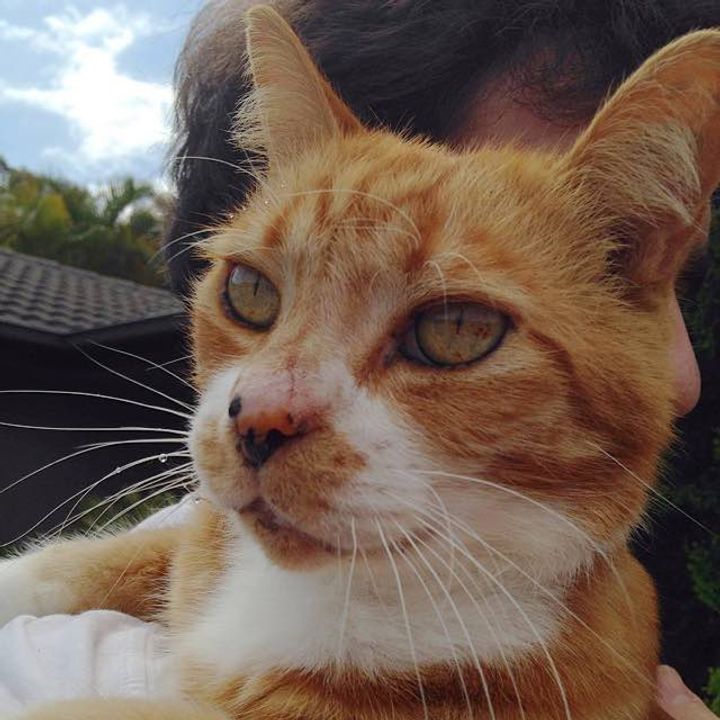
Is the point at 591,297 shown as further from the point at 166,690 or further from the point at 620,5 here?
the point at 166,690

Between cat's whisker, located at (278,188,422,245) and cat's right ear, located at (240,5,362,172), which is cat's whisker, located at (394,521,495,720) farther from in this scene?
cat's right ear, located at (240,5,362,172)

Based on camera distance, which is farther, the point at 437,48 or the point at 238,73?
the point at 238,73

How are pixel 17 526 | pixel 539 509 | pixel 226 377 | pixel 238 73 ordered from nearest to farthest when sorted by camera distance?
→ pixel 539 509 → pixel 226 377 → pixel 238 73 → pixel 17 526

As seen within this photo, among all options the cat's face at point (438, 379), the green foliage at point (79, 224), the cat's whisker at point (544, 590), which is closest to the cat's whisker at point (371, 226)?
the cat's face at point (438, 379)

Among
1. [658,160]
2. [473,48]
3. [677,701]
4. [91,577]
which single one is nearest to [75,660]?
[91,577]

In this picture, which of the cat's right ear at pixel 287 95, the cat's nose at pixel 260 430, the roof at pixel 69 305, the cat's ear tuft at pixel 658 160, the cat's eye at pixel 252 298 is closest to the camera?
the cat's nose at pixel 260 430

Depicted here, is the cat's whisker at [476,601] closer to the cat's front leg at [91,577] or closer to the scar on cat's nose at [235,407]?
the scar on cat's nose at [235,407]

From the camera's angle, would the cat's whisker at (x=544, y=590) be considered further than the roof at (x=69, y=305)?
No

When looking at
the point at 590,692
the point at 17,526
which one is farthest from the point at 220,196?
the point at 17,526
